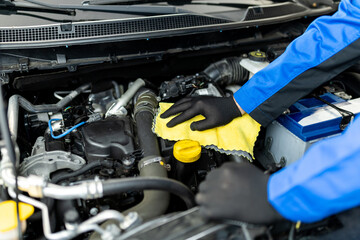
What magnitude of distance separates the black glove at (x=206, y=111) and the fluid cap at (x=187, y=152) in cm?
14

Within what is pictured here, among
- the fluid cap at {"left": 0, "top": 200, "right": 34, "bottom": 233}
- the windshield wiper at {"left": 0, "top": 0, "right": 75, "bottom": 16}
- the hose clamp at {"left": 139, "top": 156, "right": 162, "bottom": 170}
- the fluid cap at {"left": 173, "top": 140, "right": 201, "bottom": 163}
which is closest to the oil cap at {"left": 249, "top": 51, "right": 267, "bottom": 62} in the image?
the fluid cap at {"left": 173, "top": 140, "right": 201, "bottom": 163}

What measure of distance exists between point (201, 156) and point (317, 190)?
1.93 feet

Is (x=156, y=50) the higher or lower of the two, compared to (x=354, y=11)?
lower

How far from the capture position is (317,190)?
0.74 meters

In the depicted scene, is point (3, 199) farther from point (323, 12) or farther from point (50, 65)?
point (323, 12)

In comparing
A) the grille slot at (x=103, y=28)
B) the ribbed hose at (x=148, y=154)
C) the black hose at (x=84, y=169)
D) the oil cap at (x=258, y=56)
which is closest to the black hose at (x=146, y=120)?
the ribbed hose at (x=148, y=154)

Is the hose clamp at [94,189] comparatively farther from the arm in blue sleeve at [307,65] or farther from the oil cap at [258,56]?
the oil cap at [258,56]

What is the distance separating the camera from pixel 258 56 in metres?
1.59

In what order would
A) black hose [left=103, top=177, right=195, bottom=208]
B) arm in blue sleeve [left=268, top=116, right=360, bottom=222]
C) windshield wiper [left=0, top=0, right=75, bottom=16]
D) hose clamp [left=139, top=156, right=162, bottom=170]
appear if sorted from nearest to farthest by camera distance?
arm in blue sleeve [left=268, top=116, right=360, bottom=222], black hose [left=103, top=177, right=195, bottom=208], hose clamp [left=139, top=156, right=162, bottom=170], windshield wiper [left=0, top=0, right=75, bottom=16]

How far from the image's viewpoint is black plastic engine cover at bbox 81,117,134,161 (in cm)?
123

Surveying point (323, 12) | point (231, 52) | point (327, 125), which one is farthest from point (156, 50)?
point (323, 12)

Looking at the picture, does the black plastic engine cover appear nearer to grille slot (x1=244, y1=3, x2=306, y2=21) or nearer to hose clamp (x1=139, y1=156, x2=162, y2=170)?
hose clamp (x1=139, y1=156, x2=162, y2=170)

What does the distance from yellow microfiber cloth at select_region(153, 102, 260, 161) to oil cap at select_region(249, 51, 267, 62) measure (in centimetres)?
37

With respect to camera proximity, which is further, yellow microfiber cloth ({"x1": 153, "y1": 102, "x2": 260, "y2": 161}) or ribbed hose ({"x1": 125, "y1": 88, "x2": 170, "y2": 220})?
yellow microfiber cloth ({"x1": 153, "y1": 102, "x2": 260, "y2": 161})
